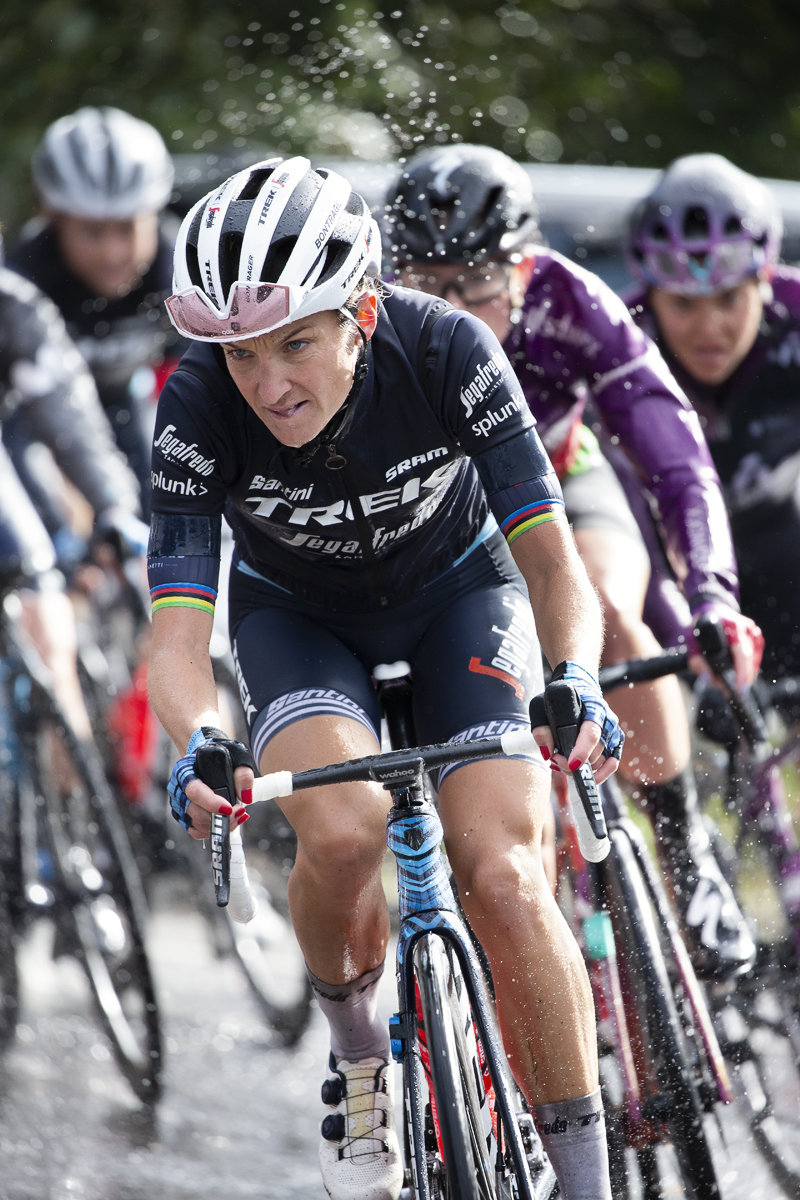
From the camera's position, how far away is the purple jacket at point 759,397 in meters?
4.47

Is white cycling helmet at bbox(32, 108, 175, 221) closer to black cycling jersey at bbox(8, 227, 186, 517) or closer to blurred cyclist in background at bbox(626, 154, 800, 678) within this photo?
black cycling jersey at bbox(8, 227, 186, 517)

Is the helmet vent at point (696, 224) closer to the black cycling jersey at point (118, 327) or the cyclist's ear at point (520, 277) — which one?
the cyclist's ear at point (520, 277)

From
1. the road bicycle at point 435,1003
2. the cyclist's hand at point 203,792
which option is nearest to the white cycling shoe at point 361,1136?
the road bicycle at point 435,1003

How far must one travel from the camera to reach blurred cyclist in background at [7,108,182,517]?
21.0 feet

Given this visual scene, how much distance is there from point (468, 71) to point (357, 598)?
32.1 feet

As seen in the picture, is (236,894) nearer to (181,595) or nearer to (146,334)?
(181,595)

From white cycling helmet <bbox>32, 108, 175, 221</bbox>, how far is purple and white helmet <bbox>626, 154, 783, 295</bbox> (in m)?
2.90

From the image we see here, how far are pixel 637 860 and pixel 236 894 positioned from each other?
1.28m

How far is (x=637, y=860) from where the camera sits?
10.8 feet

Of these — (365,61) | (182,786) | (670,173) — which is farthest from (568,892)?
(365,61)

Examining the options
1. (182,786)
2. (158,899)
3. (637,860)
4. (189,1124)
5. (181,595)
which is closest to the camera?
(182,786)

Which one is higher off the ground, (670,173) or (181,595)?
(670,173)

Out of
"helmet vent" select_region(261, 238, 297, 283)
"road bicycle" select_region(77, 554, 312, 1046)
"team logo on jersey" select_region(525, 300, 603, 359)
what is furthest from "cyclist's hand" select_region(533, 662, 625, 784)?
"road bicycle" select_region(77, 554, 312, 1046)

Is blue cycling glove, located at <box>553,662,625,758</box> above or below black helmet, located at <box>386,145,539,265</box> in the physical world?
below
